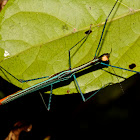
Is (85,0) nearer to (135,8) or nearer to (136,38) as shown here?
(135,8)

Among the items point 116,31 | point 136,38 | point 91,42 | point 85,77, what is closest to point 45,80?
point 85,77

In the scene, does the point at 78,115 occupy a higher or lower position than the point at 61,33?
lower

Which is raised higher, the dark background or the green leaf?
the green leaf

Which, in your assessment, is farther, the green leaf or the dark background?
the dark background

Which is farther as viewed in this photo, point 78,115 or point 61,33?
point 78,115
